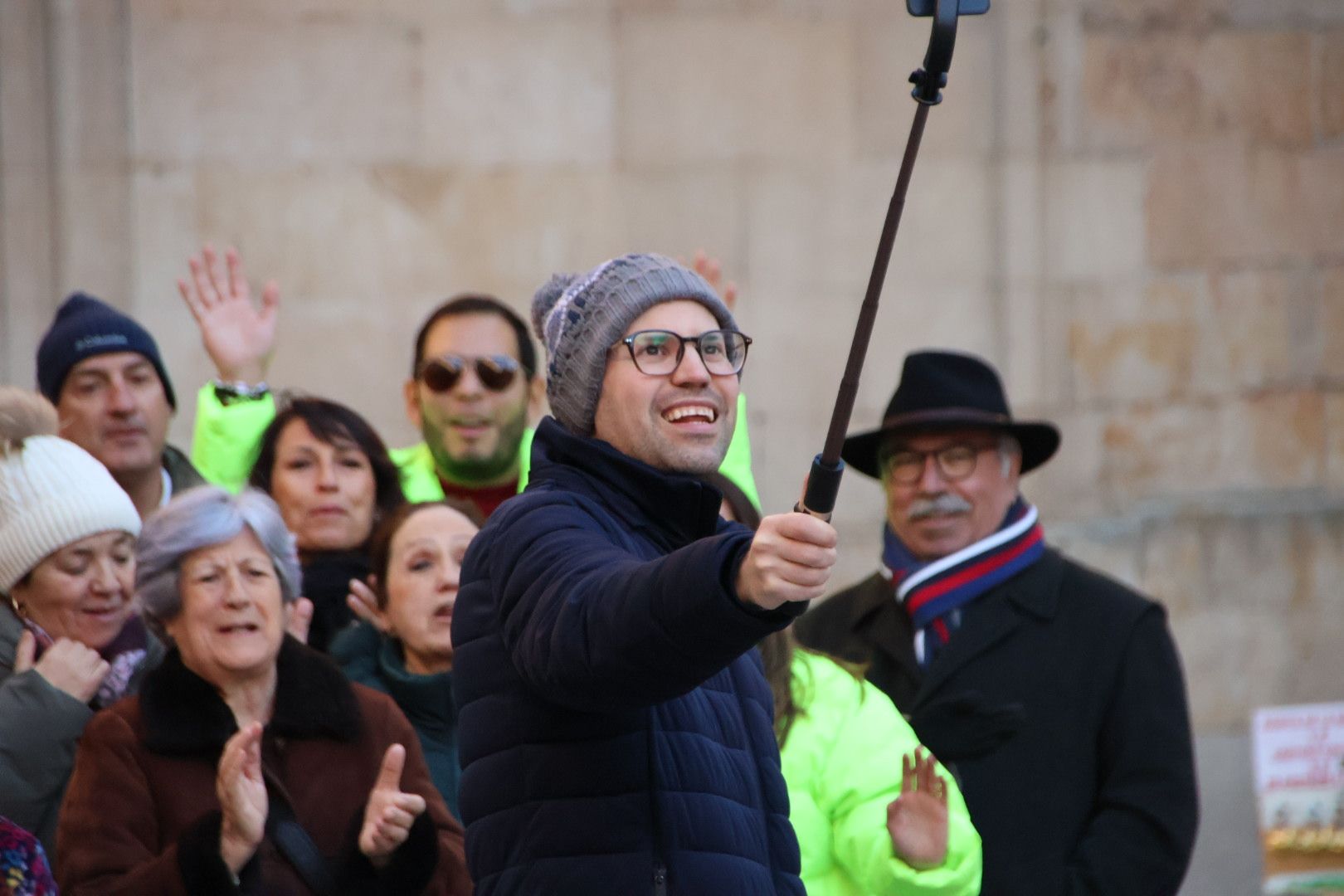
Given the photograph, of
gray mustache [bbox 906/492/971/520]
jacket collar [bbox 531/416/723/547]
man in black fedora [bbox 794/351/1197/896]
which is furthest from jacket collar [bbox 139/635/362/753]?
gray mustache [bbox 906/492/971/520]

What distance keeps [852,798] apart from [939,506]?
1.22 metres

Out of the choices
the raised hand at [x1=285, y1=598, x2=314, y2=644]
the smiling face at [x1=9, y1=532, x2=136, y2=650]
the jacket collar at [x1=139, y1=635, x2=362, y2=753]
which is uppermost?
the smiling face at [x1=9, y1=532, x2=136, y2=650]

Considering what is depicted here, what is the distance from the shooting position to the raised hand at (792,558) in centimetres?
248

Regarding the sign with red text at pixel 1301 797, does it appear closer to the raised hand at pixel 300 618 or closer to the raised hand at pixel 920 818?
the raised hand at pixel 920 818

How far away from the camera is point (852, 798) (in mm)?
4262

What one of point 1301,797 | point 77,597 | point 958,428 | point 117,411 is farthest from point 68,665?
point 1301,797

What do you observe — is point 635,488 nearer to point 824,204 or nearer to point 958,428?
point 958,428

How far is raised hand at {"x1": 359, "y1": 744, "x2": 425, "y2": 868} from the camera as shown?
398cm

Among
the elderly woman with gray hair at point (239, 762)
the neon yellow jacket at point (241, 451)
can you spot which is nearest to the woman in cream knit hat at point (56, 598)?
the elderly woman with gray hair at point (239, 762)

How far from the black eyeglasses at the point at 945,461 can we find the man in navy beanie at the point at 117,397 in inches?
71.2

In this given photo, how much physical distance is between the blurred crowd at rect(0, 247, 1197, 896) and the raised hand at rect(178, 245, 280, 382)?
0.04 feet

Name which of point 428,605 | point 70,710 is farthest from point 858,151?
point 70,710

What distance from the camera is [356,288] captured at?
7.54m

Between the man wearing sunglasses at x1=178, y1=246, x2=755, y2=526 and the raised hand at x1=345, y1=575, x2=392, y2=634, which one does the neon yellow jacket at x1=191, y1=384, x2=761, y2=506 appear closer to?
the man wearing sunglasses at x1=178, y1=246, x2=755, y2=526
